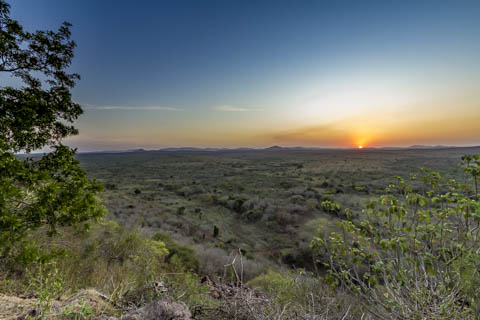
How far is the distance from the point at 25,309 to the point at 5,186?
205 cm

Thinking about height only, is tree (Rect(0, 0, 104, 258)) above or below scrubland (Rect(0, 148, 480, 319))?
above

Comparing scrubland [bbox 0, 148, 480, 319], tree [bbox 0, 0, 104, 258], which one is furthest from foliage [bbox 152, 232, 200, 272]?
tree [bbox 0, 0, 104, 258]

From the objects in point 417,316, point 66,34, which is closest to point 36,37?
point 66,34

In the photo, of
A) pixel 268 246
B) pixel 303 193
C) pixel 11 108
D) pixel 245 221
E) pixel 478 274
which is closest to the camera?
pixel 478 274

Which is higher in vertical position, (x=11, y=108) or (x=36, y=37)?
(x=36, y=37)

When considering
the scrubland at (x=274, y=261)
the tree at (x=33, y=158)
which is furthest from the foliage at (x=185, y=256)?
the tree at (x=33, y=158)

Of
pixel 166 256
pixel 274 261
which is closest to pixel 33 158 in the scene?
pixel 166 256

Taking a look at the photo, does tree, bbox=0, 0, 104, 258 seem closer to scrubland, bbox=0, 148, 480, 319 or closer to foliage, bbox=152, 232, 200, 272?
scrubland, bbox=0, 148, 480, 319

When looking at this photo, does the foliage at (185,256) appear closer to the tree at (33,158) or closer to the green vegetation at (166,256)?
the green vegetation at (166,256)

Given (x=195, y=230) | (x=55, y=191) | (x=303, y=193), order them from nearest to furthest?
(x=55, y=191) < (x=195, y=230) < (x=303, y=193)

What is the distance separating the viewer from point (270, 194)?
88.6ft

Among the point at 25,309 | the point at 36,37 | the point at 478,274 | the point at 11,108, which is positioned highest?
the point at 36,37

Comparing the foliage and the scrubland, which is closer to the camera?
the scrubland

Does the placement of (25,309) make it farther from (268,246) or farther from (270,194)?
(270,194)
